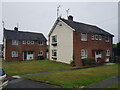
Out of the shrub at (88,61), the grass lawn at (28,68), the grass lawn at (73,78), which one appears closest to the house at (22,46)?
the grass lawn at (28,68)

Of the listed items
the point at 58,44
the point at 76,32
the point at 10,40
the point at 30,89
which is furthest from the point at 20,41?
the point at 30,89

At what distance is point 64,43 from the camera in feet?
74.0

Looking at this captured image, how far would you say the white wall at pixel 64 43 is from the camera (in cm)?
2102

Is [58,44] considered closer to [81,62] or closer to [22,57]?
[81,62]

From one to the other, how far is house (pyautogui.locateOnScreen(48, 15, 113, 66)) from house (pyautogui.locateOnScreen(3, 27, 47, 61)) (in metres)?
7.56

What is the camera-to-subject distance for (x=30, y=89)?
26.5ft

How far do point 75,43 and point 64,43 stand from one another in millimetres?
2775

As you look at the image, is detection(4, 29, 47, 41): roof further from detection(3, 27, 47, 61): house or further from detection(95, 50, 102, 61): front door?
detection(95, 50, 102, 61): front door

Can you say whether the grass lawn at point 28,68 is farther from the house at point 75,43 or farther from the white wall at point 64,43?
the house at point 75,43

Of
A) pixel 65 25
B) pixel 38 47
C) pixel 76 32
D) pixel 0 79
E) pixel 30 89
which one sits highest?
pixel 65 25

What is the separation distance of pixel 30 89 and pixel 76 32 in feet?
48.0

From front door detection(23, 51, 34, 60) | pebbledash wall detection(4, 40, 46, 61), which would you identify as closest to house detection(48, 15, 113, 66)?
pebbledash wall detection(4, 40, 46, 61)

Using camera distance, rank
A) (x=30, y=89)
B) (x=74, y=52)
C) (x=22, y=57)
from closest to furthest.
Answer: (x=30, y=89), (x=74, y=52), (x=22, y=57)

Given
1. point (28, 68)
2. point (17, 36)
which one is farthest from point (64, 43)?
point (17, 36)
